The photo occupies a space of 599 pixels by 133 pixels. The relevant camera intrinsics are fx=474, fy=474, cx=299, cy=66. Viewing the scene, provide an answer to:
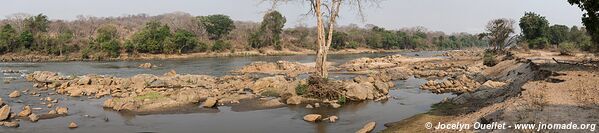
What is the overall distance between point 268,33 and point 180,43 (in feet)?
Result: 69.6

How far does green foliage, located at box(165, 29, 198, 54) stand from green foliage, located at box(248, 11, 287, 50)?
1325cm

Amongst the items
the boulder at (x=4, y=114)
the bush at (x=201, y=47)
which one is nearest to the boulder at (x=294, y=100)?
the boulder at (x=4, y=114)

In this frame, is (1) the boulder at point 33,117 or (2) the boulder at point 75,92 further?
(2) the boulder at point 75,92

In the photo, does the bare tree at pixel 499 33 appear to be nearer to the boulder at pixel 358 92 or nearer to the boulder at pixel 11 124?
the boulder at pixel 358 92

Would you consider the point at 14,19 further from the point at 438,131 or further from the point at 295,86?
the point at 438,131

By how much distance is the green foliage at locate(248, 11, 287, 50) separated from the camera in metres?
91.6

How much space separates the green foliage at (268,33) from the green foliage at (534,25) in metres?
43.8

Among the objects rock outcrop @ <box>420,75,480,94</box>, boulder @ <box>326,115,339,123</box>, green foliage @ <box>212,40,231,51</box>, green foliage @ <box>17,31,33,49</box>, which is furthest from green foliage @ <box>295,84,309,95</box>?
green foliage @ <box>17,31,33,49</box>

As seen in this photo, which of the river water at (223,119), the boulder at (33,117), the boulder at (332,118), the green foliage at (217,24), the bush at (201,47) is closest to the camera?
the river water at (223,119)

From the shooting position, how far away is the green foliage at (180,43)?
76438 millimetres

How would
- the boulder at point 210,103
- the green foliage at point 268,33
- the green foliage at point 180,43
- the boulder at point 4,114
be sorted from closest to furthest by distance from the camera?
the boulder at point 4,114 < the boulder at point 210,103 < the green foliage at point 180,43 < the green foliage at point 268,33

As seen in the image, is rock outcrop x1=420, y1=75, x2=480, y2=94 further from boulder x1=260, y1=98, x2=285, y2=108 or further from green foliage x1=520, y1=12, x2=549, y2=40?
green foliage x1=520, y1=12, x2=549, y2=40

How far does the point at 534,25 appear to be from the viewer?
67.5 m

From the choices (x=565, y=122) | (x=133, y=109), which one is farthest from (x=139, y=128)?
(x=565, y=122)
